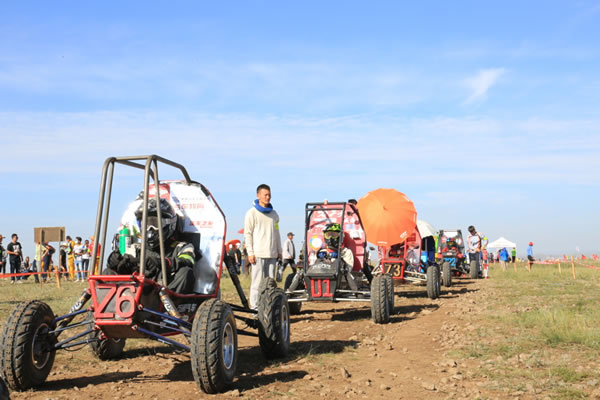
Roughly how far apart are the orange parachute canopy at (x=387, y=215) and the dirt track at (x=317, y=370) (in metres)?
5.70

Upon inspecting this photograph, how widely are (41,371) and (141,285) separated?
141cm

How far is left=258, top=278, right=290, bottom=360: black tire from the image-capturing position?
7.28 meters

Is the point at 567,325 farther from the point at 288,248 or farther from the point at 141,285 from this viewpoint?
the point at 288,248

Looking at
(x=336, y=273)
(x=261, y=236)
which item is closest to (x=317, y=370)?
(x=261, y=236)

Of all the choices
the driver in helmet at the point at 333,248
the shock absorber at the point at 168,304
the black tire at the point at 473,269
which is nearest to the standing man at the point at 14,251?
the driver in helmet at the point at 333,248

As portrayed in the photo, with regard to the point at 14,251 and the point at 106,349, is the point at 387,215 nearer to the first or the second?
the point at 106,349

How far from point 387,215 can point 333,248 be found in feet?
13.6

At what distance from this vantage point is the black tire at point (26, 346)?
5.73m

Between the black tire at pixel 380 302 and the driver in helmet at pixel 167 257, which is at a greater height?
the driver in helmet at pixel 167 257

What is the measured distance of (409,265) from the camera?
17500 mm

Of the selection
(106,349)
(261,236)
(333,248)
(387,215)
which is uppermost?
(387,215)

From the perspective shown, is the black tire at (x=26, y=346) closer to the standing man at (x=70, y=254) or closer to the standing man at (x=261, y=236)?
the standing man at (x=261, y=236)

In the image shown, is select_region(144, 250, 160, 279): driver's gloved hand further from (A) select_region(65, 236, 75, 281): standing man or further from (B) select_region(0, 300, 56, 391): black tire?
(A) select_region(65, 236, 75, 281): standing man

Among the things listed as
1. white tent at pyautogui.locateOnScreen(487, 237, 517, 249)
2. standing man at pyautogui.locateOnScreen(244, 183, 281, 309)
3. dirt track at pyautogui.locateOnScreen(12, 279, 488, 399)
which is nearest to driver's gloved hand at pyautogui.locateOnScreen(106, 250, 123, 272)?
dirt track at pyautogui.locateOnScreen(12, 279, 488, 399)
